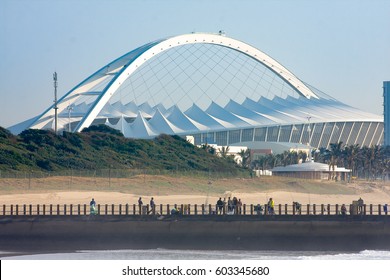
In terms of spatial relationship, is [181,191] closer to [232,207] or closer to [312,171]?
[232,207]

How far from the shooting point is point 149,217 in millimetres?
47031

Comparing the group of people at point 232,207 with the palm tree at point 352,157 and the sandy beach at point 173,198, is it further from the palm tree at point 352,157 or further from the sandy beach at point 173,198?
the palm tree at point 352,157

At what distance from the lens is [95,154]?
92000 millimetres

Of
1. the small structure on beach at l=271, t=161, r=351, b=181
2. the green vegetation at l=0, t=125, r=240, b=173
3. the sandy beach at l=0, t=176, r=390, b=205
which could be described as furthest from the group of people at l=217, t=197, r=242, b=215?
the small structure on beach at l=271, t=161, r=351, b=181

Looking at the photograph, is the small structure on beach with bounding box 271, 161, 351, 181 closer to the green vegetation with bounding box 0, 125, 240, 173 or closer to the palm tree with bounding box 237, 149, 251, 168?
the green vegetation with bounding box 0, 125, 240, 173

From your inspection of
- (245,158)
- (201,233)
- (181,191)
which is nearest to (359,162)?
(245,158)

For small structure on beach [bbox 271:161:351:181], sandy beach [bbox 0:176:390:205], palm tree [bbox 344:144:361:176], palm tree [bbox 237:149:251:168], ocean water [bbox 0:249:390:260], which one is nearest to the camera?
ocean water [bbox 0:249:390:260]

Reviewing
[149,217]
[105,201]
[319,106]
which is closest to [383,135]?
[319,106]

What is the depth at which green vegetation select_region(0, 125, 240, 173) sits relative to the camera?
83625mm

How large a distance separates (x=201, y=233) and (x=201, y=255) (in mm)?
2968

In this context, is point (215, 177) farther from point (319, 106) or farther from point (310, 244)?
point (319, 106)

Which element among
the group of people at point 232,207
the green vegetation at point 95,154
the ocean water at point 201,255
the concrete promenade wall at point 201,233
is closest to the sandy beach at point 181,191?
the green vegetation at point 95,154

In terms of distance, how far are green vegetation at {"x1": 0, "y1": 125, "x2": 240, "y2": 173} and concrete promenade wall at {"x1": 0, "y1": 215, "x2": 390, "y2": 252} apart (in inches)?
1259

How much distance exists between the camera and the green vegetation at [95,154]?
83.6m
